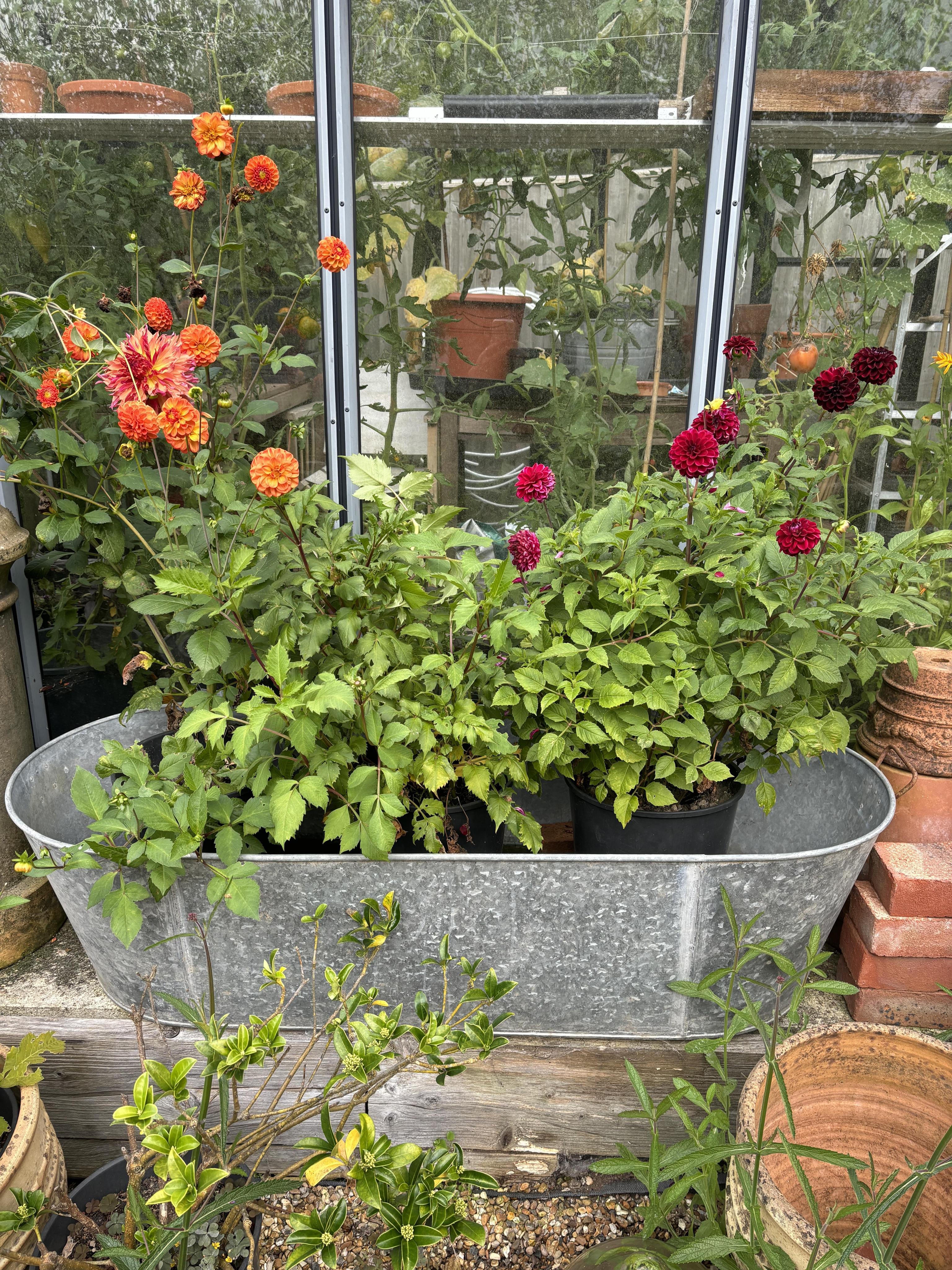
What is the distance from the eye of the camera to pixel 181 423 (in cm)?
116

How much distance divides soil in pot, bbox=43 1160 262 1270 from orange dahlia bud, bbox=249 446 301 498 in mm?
901

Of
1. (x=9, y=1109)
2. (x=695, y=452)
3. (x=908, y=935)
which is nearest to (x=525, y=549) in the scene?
(x=695, y=452)

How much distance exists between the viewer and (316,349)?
71.6 inches

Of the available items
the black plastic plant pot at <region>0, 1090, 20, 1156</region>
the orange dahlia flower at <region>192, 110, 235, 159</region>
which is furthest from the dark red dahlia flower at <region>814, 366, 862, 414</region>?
the black plastic plant pot at <region>0, 1090, 20, 1156</region>

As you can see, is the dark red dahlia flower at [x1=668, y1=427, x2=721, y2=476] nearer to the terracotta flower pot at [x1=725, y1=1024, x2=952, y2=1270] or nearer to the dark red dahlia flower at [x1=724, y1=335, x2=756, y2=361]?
the dark red dahlia flower at [x1=724, y1=335, x2=756, y2=361]

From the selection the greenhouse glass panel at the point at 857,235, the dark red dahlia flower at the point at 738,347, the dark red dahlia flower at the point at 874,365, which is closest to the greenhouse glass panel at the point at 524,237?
the greenhouse glass panel at the point at 857,235

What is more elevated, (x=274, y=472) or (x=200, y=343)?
(x=200, y=343)

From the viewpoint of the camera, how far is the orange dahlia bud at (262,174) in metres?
1.37

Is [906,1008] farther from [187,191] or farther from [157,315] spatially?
[187,191]

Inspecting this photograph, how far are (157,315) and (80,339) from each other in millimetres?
118

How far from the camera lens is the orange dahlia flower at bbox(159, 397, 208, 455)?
3.80 feet

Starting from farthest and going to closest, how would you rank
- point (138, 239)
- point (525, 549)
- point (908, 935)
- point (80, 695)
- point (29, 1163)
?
point (80, 695) < point (138, 239) < point (908, 935) < point (525, 549) < point (29, 1163)

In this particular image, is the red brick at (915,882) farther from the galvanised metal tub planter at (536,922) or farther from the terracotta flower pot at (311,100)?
the terracotta flower pot at (311,100)

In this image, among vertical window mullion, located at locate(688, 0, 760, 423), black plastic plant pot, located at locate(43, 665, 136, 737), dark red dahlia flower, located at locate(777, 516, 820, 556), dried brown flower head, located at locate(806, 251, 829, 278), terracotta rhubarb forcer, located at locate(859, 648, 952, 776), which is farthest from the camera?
black plastic plant pot, located at locate(43, 665, 136, 737)
